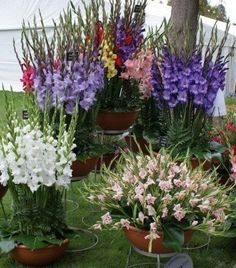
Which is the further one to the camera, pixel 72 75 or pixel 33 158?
pixel 72 75

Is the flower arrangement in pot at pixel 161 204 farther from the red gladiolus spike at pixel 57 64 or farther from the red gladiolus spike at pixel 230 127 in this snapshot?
the red gladiolus spike at pixel 230 127

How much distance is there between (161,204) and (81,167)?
0.95 m

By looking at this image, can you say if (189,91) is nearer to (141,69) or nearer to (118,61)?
(141,69)

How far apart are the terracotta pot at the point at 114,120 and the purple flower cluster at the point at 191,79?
369 millimetres

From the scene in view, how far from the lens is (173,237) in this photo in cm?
291

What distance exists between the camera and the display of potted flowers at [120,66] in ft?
13.4

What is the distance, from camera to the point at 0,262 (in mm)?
3562

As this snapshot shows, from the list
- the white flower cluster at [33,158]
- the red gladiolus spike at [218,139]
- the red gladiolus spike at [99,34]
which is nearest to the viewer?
the white flower cluster at [33,158]

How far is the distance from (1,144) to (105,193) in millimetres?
699

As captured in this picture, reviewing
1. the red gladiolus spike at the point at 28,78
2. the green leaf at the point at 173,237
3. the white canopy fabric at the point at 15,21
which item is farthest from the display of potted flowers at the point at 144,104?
the white canopy fabric at the point at 15,21

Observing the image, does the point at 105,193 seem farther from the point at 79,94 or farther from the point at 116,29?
the point at 116,29

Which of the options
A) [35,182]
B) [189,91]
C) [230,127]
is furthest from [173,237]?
[230,127]

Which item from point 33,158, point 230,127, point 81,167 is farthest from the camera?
point 230,127

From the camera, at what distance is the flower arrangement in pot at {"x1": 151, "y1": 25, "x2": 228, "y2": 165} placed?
397 centimetres
